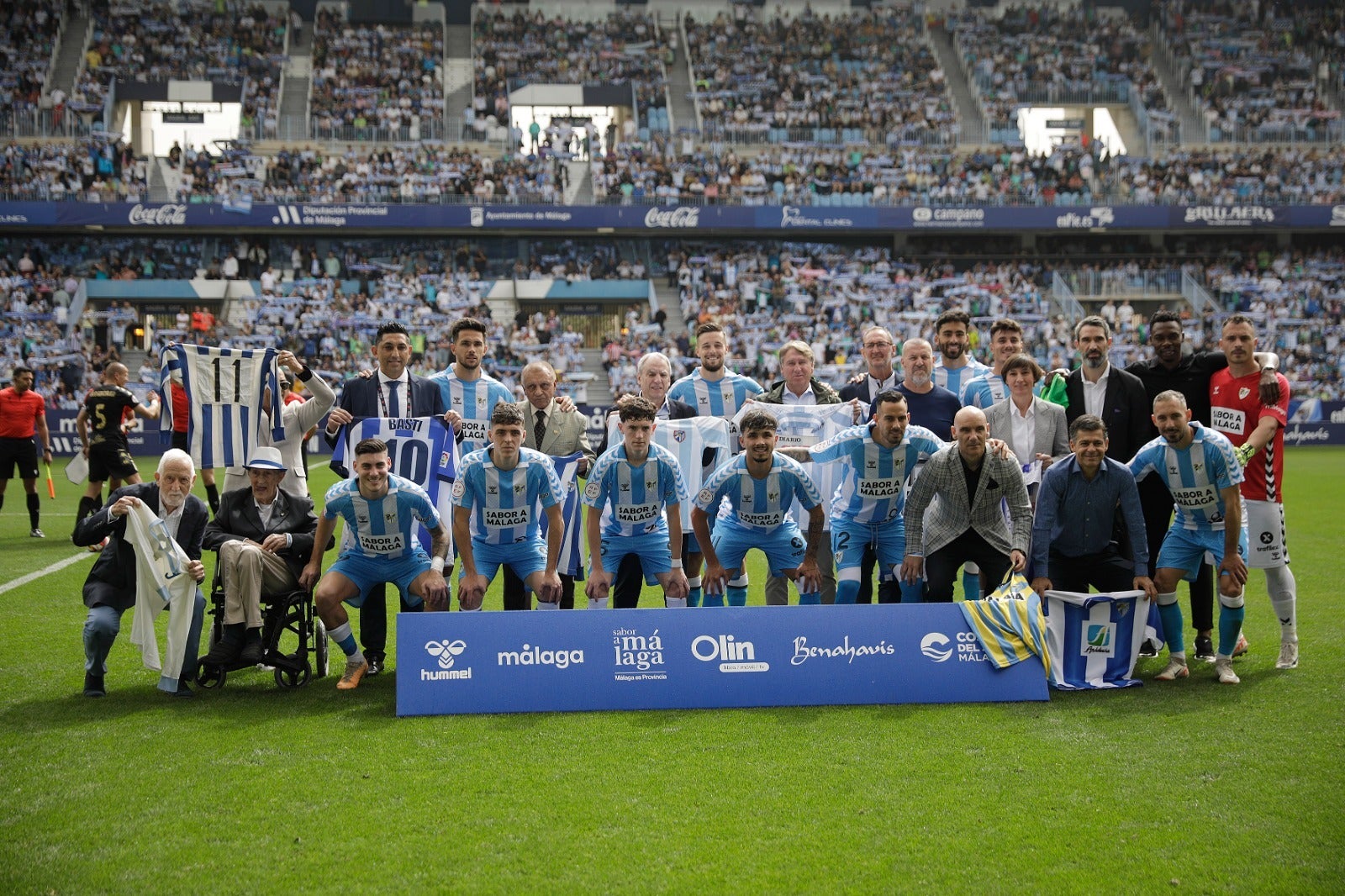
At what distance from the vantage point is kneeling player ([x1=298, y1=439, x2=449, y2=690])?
6.77 m

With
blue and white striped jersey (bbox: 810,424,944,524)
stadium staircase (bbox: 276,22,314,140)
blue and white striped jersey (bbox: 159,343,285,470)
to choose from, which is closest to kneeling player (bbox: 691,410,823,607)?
blue and white striped jersey (bbox: 810,424,944,524)

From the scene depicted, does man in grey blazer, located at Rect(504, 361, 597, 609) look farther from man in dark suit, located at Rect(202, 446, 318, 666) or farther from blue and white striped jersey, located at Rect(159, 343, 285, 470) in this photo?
blue and white striped jersey, located at Rect(159, 343, 285, 470)

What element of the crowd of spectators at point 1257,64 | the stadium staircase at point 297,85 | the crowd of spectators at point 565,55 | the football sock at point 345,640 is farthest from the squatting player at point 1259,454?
the crowd of spectators at point 1257,64

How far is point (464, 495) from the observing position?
23.1ft

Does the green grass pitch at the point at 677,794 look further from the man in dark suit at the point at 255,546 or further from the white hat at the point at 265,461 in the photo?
the white hat at the point at 265,461

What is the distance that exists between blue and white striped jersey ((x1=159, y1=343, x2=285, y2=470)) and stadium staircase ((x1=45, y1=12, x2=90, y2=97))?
3310 centimetres

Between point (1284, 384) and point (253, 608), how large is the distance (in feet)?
21.8

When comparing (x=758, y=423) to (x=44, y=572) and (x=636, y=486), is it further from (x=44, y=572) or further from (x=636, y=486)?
(x=44, y=572)

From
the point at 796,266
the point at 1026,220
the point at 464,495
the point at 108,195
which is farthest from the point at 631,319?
the point at 464,495

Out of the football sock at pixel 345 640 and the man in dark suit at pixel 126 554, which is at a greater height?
the man in dark suit at pixel 126 554

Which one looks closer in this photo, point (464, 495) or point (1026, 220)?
point (464, 495)

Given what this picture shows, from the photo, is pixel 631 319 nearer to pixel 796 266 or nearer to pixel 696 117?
pixel 796 266

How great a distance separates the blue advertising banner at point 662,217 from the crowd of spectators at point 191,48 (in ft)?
17.5

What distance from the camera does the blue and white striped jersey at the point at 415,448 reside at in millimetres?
8031
